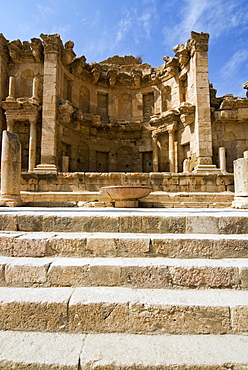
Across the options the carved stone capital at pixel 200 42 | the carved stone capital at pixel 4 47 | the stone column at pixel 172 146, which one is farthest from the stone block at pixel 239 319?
the carved stone capital at pixel 4 47

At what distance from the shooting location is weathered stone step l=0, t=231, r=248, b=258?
2678 mm

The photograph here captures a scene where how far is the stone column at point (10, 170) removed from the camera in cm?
585

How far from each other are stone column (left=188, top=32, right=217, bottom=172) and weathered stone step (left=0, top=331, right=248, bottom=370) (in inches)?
465

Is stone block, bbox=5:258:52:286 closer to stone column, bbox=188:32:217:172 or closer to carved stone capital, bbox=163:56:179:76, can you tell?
stone column, bbox=188:32:217:172

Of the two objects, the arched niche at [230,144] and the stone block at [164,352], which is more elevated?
the arched niche at [230,144]

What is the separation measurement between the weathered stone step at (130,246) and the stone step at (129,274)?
260 millimetres

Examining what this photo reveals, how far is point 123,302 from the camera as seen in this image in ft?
6.47

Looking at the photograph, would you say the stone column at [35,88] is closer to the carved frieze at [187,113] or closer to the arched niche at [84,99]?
the arched niche at [84,99]

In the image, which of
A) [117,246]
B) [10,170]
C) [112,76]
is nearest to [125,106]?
A: [112,76]

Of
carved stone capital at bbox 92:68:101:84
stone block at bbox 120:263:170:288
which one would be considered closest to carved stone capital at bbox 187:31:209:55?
carved stone capital at bbox 92:68:101:84

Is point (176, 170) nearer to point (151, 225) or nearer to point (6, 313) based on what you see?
point (151, 225)

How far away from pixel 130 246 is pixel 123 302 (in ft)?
2.69

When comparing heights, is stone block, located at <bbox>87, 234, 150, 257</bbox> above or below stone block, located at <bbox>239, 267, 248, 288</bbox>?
above

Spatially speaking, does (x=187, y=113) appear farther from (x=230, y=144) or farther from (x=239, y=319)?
(x=239, y=319)
